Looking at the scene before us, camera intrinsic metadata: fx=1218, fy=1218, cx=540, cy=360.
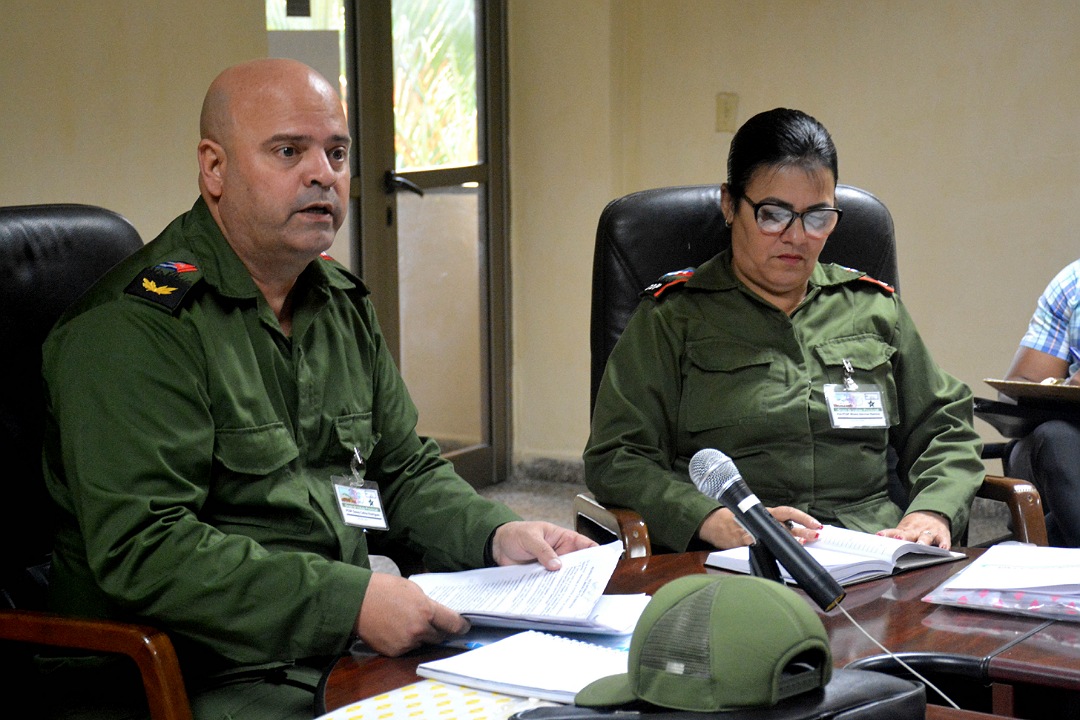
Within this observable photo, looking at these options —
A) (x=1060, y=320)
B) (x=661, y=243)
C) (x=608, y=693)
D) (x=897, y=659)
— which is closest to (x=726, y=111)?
(x=1060, y=320)

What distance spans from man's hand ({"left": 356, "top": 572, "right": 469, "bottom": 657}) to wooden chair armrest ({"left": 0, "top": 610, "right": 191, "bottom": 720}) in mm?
218

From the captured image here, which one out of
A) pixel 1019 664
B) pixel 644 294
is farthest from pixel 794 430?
pixel 1019 664

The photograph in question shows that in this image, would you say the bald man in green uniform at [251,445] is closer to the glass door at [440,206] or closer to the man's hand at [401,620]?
the man's hand at [401,620]

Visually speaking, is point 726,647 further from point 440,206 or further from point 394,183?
point 440,206

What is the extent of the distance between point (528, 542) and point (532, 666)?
41cm

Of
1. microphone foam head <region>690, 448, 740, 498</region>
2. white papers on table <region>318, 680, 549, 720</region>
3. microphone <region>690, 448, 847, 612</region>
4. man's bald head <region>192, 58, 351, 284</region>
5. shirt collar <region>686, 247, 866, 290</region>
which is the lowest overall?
white papers on table <region>318, 680, 549, 720</region>

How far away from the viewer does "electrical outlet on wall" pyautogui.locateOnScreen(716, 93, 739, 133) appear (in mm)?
4527

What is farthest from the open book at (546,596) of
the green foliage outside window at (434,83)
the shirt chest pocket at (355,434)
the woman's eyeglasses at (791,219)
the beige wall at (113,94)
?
the green foliage outside window at (434,83)

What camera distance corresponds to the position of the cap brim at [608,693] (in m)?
1.01

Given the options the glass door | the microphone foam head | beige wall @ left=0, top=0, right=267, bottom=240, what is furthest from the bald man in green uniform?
the glass door

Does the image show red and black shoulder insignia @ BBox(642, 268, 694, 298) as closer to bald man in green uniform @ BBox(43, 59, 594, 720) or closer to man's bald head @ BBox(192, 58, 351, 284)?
bald man in green uniform @ BBox(43, 59, 594, 720)

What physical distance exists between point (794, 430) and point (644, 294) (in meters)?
0.39

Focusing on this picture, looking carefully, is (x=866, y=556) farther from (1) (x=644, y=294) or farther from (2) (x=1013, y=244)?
(2) (x=1013, y=244)

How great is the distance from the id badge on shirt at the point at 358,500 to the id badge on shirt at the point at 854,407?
871 mm
